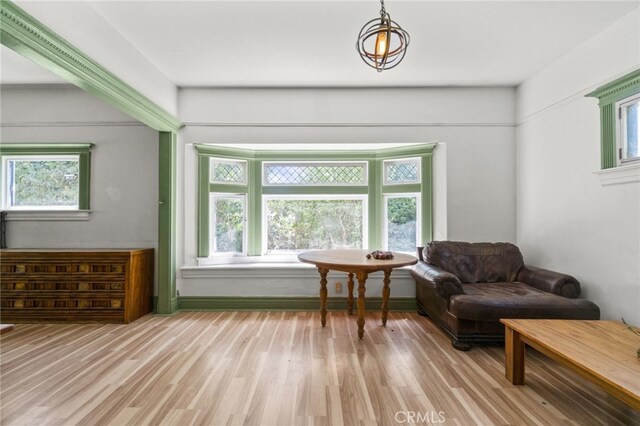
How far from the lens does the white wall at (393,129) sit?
11.6ft

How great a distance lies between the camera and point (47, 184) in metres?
3.70

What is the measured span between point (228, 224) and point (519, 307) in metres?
3.35

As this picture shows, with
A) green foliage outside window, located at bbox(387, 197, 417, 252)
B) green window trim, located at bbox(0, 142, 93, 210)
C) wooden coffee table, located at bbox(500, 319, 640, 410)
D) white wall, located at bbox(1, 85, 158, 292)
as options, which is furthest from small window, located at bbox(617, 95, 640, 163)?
green window trim, located at bbox(0, 142, 93, 210)

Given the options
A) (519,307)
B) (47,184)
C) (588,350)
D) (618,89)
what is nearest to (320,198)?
(519,307)

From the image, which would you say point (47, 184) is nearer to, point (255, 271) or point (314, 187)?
point (255, 271)

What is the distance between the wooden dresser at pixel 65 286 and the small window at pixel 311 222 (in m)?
1.77

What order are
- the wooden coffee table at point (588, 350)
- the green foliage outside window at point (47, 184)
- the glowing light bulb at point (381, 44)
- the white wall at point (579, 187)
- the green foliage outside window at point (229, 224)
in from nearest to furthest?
the wooden coffee table at point (588, 350)
the glowing light bulb at point (381, 44)
the white wall at point (579, 187)
the green foliage outside window at point (47, 184)
the green foliage outside window at point (229, 224)

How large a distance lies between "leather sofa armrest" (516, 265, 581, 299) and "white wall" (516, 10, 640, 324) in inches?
8.1

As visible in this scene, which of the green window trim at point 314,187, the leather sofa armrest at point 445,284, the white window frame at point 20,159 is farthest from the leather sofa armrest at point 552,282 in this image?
A: the white window frame at point 20,159

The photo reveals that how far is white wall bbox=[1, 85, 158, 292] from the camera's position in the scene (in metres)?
3.60

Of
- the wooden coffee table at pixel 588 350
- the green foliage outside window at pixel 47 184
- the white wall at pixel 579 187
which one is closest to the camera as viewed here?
the wooden coffee table at pixel 588 350

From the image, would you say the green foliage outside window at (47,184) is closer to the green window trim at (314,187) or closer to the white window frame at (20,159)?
the white window frame at (20,159)

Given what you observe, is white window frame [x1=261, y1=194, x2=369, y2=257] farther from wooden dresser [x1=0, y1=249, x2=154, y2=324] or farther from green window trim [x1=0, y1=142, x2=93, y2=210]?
green window trim [x1=0, y1=142, x2=93, y2=210]

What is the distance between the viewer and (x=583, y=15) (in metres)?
2.29
